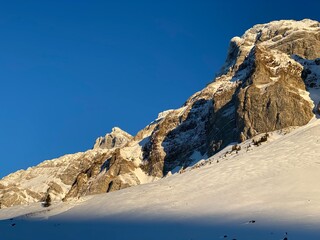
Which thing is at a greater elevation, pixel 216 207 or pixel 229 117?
pixel 229 117

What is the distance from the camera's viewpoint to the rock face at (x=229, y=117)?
78.8m

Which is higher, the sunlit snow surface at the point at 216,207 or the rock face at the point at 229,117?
the rock face at the point at 229,117

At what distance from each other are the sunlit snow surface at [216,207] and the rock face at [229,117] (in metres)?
39.7

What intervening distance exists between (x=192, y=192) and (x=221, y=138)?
193 feet

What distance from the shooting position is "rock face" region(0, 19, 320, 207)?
7881 cm

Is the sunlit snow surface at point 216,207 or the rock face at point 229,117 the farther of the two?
the rock face at point 229,117

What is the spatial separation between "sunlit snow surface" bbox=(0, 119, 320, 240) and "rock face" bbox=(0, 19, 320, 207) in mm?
39680

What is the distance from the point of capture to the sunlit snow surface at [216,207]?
1941cm

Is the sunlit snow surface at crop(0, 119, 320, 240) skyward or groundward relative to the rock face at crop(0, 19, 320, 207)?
groundward

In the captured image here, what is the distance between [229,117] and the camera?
301 ft

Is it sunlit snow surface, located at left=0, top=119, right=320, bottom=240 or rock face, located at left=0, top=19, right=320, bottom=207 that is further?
rock face, located at left=0, top=19, right=320, bottom=207

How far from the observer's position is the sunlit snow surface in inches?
764

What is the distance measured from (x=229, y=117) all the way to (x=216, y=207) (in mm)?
68009

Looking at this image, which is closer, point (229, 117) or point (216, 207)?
point (216, 207)
